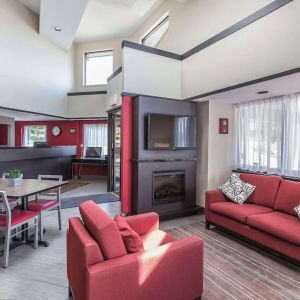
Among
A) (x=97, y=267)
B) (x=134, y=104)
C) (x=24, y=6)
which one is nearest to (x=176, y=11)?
(x=134, y=104)

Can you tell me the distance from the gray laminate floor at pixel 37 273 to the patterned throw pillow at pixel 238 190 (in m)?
2.57

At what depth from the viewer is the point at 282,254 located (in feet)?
8.65

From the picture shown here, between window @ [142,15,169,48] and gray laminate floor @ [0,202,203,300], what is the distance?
18.1 ft

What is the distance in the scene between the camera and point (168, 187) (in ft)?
14.3

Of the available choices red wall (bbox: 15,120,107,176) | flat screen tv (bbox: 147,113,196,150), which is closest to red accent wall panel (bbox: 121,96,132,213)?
flat screen tv (bbox: 147,113,196,150)

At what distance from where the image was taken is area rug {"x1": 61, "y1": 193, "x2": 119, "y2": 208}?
199 inches

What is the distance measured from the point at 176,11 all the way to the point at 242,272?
549cm

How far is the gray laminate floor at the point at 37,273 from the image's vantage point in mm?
2094

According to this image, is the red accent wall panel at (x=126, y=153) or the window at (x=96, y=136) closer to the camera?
the red accent wall panel at (x=126, y=153)

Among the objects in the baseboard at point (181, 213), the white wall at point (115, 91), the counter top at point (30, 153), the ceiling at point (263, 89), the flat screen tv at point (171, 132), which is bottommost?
the baseboard at point (181, 213)

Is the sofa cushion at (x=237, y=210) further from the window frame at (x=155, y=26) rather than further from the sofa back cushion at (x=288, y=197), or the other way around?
the window frame at (x=155, y=26)

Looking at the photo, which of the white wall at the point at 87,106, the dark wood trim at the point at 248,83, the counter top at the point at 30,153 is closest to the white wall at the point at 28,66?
the white wall at the point at 87,106

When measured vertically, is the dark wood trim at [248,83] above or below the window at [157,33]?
below

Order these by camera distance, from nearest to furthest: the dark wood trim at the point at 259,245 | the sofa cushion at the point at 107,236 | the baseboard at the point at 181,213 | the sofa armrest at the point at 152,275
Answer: the sofa armrest at the point at 152,275
the sofa cushion at the point at 107,236
the dark wood trim at the point at 259,245
the baseboard at the point at 181,213
